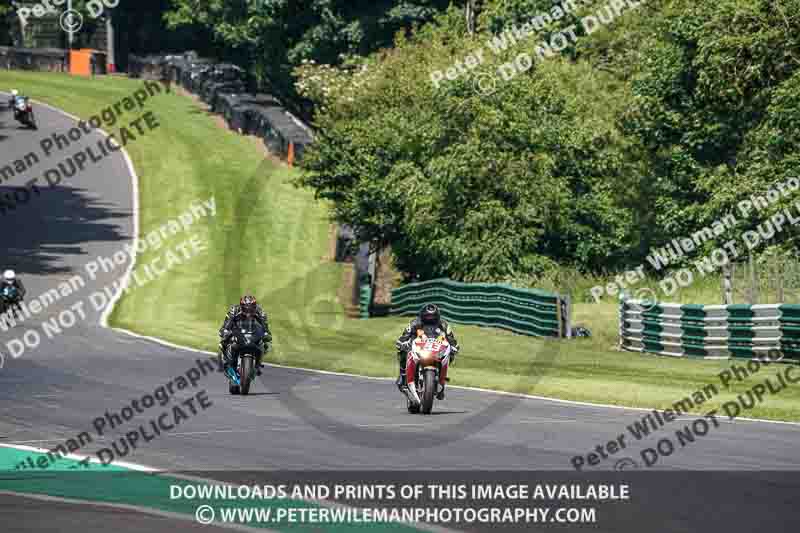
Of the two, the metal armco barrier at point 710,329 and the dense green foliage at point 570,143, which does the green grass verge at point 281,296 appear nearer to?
the metal armco barrier at point 710,329

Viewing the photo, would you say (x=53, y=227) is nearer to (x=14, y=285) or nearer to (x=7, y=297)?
(x=14, y=285)

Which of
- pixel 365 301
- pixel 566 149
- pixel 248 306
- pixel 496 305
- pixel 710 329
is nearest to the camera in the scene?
pixel 248 306

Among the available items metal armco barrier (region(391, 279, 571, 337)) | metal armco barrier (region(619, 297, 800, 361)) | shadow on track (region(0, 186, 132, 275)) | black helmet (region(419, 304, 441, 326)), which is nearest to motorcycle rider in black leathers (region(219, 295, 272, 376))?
black helmet (region(419, 304, 441, 326))

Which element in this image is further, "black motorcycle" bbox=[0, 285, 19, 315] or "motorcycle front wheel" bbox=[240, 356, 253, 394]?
"black motorcycle" bbox=[0, 285, 19, 315]

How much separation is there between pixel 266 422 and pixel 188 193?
1712 inches

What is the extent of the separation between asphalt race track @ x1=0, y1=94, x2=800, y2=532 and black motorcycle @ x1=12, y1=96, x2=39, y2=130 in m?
39.3

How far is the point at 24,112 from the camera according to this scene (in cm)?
6806

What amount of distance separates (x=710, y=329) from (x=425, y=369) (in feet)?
39.9

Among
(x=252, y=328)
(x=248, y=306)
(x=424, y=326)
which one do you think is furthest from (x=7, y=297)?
(x=424, y=326)

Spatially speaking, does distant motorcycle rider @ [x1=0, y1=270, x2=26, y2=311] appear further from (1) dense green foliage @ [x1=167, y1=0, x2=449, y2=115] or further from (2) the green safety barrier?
(1) dense green foliage @ [x1=167, y1=0, x2=449, y2=115]

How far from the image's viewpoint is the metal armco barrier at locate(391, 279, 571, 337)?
33.2m

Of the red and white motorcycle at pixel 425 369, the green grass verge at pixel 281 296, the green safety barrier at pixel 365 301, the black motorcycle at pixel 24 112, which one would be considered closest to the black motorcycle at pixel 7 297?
the green grass verge at pixel 281 296

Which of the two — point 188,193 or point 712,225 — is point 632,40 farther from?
point 188,193

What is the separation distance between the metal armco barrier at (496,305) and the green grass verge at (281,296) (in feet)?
1.55
